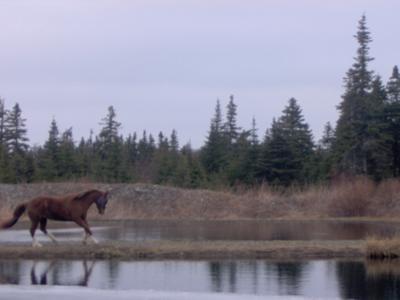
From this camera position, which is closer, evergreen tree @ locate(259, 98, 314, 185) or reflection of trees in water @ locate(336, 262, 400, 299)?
reflection of trees in water @ locate(336, 262, 400, 299)

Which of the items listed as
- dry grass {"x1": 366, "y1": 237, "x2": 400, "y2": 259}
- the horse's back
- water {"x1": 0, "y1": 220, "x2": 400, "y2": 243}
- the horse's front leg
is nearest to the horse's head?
the horse's front leg

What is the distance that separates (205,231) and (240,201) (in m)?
17.7

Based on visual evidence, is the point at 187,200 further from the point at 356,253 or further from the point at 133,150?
the point at 133,150

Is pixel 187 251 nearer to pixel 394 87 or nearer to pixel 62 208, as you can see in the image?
pixel 62 208

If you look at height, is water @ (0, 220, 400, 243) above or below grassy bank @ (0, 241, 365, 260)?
above

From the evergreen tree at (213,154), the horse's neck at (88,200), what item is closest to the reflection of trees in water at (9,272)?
the horse's neck at (88,200)

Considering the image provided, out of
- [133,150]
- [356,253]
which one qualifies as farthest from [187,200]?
[133,150]

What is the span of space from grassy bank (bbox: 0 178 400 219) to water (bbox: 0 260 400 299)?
78.3 feet

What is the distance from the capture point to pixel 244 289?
19.1 meters

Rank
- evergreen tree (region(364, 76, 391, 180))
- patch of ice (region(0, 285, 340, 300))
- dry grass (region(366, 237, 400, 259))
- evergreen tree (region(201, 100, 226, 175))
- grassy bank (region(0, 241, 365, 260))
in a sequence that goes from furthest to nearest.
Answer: evergreen tree (region(201, 100, 226, 175)), evergreen tree (region(364, 76, 391, 180)), grassy bank (region(0, 241, 365, 260)), dry grass (region(366, 237, 400, 259)), patch of ice (region(0, 285, 340, 300))

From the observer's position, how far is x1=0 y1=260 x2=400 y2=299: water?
18891mm

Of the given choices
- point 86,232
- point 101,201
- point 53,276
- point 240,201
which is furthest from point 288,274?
point 240,201

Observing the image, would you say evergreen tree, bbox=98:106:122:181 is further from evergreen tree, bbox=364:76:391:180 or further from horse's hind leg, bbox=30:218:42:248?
horse's hind leg, bbox=30:218:42:248

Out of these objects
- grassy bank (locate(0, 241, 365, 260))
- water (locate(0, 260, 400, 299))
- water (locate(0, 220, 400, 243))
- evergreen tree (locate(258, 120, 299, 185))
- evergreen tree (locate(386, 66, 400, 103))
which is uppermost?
evergreen tree (locate(386, 66, 400, 103))
